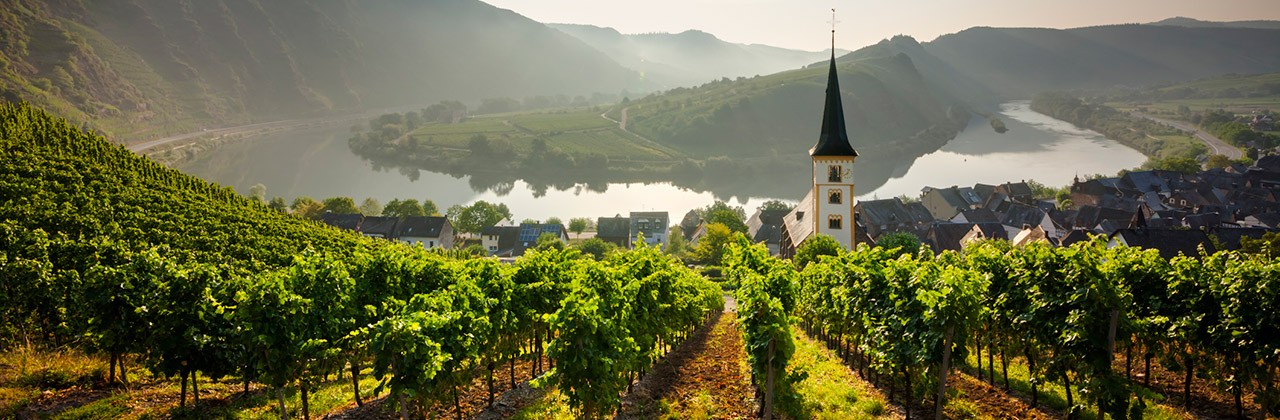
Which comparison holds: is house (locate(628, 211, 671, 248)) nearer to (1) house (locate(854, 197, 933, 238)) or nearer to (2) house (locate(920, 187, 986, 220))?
(1) house (locate(854, 197, 933, 238))

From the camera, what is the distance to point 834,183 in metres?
60.6

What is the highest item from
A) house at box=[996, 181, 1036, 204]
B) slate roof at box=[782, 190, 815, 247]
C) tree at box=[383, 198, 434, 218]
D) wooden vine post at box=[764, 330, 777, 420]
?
house at box=[996, 181, 1036, 204]

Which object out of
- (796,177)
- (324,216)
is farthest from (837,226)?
(796,177)

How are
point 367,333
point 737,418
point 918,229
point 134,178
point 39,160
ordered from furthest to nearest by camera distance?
point 918,229 → point 134,178 → point 39,160 → point 737,418 → point 367,333

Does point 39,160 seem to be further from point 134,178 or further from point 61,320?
point 61,320

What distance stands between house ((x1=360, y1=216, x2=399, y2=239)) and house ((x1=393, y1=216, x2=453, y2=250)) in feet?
2.76

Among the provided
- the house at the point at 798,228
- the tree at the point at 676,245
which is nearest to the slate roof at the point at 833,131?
the house at the point at 798,228

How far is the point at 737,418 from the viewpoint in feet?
54.2

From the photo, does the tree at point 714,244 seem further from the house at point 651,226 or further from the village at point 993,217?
the house at point 651,226

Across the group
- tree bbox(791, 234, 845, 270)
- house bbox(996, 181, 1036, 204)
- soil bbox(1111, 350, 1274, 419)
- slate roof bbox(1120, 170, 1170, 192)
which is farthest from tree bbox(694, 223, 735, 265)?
slate roof bbox(1120, 170, 1170, 192)

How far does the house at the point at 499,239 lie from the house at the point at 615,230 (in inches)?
483

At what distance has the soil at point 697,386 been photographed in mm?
17516

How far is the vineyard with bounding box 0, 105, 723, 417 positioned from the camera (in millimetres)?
13945

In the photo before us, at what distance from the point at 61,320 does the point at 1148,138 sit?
23214 centimetres
